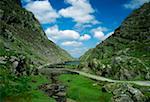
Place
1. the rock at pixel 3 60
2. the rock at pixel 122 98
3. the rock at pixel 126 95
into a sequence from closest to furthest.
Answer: the rock at pixel 122 98 < the rock at pixel 126 95 < the rock at pixel 3 60

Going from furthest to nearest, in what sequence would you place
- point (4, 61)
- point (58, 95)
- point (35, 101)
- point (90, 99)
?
point (4, 61), point (58, 95), point (90, 99), point (35, 101)

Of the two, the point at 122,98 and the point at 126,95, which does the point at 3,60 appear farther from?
the point at 122,98

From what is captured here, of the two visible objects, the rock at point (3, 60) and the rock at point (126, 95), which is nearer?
the rock at point (126, 95)

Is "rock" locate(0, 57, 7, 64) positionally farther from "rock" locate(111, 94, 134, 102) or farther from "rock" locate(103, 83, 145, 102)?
"rock" locate(111, 94, 134, 102)

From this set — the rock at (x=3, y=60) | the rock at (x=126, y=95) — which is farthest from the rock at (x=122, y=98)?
the rock at (x=3, y=60)

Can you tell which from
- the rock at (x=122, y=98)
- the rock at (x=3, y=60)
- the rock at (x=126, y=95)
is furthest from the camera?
the rock at (x=3, y=60)

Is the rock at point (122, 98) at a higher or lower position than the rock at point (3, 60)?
lower

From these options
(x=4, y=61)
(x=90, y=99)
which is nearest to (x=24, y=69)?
(x=4, y=61)

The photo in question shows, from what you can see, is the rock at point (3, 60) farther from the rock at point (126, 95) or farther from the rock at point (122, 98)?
the rock at point (122, 98)

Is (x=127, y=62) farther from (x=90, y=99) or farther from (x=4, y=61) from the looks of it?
(x=90, y=99)

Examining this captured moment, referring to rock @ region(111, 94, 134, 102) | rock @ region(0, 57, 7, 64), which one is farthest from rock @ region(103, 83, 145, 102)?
rock @ region(0, 57, 7, 64)

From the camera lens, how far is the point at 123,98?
3942 inches

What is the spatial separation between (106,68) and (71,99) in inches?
3406

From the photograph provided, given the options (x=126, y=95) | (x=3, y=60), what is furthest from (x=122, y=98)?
(x=3, y=60)
